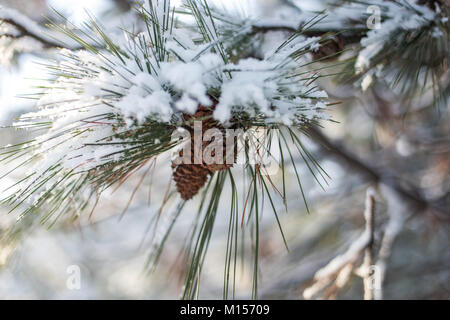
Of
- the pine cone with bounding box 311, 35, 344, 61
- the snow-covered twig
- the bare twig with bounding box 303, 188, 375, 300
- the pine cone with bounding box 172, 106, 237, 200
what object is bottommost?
the bare twig with bounding box 303, 188, 375, 300

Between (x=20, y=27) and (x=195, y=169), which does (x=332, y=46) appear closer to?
(x=195, y=169)

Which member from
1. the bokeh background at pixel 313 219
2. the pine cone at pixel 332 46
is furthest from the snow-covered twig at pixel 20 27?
the pine cone at pixel 332 46

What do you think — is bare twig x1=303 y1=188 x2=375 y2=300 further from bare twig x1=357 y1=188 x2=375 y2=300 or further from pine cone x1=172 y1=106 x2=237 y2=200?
pine cone x1=172 y1=106 x2=237 y2=200

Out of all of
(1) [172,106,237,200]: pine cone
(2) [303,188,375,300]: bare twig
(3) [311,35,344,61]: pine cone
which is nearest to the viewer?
(1) [172,106,237,200]: pine cone

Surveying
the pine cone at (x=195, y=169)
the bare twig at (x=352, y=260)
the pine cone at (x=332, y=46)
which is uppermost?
the pine cone at (x=332, y=46)

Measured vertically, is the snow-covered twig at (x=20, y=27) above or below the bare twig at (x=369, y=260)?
above

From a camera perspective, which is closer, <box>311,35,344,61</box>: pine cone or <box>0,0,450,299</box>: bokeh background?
<box>311,35,344,61</box>: pine cone

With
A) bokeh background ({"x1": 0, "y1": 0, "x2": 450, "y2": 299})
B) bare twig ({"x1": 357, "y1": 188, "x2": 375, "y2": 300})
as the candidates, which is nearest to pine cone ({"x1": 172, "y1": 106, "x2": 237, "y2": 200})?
bokeh background ({"x1": 0, "y1": 0, "x2": 450, "y2": 299})

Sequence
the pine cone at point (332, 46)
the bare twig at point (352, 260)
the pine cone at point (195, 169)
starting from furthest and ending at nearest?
the bare twig at point (352, 260), the pine cone at point (332, 46), the pine cone at point (195, 169)

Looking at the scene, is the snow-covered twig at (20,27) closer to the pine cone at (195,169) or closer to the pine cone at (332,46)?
the pine cone at (195,169)
